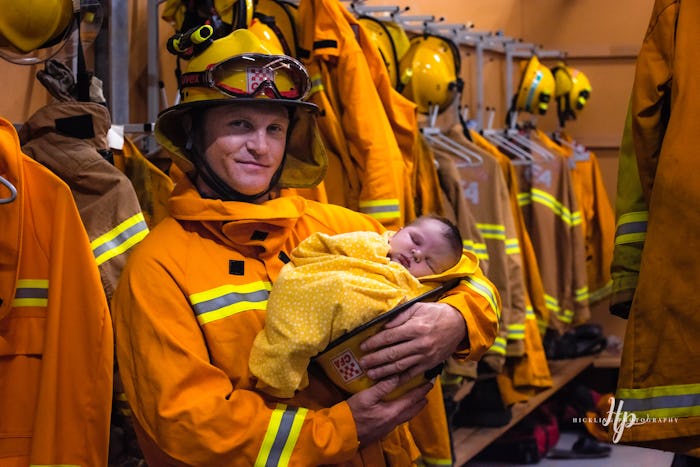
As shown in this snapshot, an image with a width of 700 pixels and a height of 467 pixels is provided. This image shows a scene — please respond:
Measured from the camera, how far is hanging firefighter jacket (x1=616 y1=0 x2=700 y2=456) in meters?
2.24

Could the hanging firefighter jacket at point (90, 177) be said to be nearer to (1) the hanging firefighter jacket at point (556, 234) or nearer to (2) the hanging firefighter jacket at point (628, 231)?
(2) the hanging firefighter jacket at point (628, 231)

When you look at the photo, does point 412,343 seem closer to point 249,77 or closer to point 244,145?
point 244,145

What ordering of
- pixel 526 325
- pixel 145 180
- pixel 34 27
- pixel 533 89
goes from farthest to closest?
pixel 533 89
pixel 526 325
pixel 145 180
pixel 34 27

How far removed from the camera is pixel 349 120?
3.58 m

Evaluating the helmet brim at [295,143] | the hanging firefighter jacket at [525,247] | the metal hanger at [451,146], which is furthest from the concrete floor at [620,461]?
the helmet brim at [295,143]

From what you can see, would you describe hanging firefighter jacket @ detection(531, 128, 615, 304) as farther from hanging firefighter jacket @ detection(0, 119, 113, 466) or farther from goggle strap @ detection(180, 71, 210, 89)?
hanging firefighter jacket @ detection(0, 119, 113, 466)

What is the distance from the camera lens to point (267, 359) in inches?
75.9

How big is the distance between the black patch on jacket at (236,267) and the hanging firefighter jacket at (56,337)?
332 millimetres

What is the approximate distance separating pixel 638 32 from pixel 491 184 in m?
3.20

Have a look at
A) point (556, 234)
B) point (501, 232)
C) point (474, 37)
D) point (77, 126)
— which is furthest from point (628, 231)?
point (474, 37)

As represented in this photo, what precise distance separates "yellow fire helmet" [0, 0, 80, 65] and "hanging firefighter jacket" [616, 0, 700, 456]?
1.50 metres

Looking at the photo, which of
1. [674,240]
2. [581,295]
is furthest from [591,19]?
[674,240]

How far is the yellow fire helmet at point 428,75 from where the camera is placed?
14.6ft

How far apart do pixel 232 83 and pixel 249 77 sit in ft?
0.14
